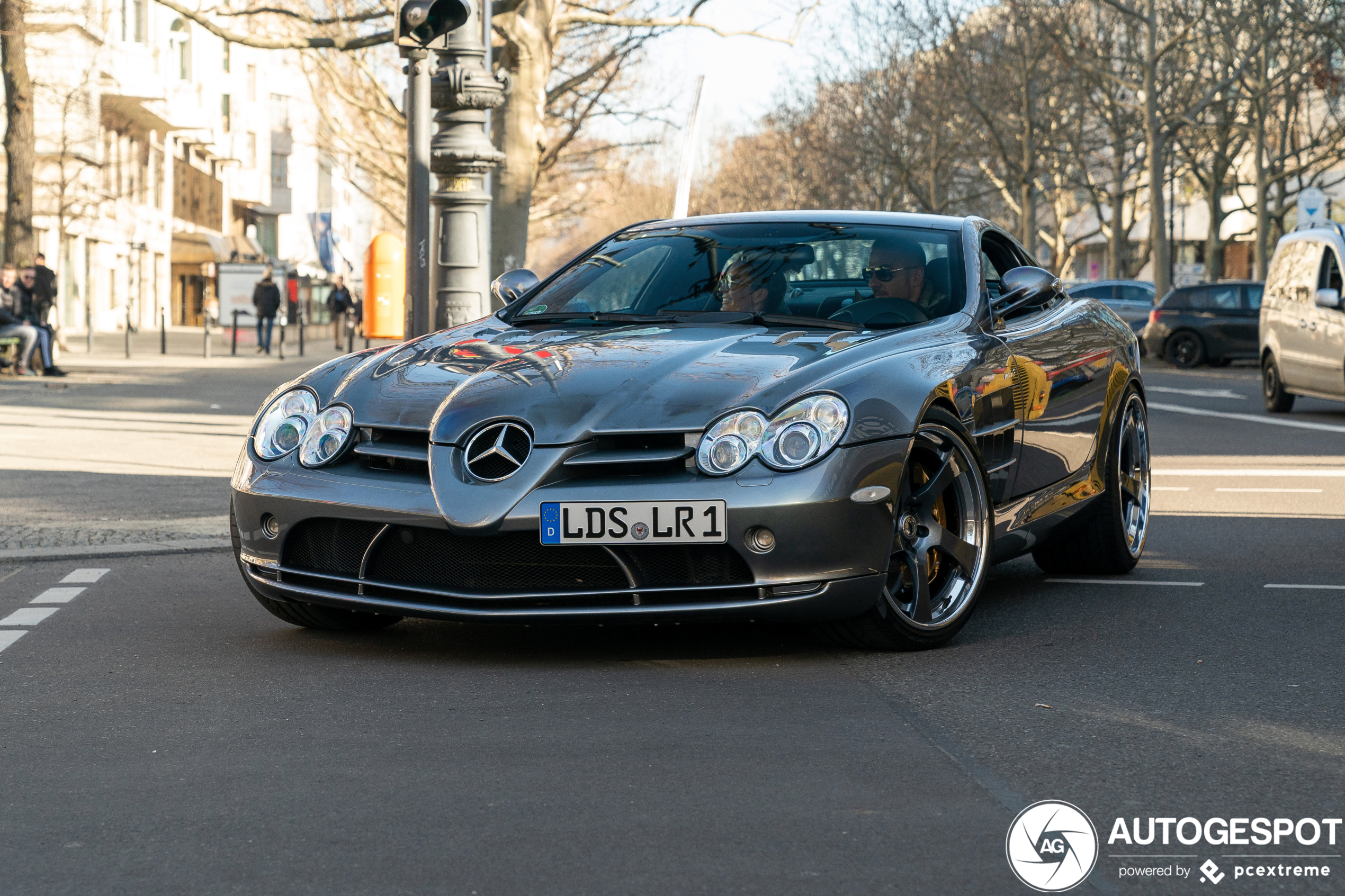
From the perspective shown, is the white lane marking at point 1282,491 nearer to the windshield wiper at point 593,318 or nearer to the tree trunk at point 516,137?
the windshield wiper at point 593,318

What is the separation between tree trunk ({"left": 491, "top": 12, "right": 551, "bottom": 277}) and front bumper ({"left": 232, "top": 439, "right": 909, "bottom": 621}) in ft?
40.2

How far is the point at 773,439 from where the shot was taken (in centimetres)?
509

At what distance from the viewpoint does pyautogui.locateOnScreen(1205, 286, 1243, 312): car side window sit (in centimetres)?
3234

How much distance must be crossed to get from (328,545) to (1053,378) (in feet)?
8.98

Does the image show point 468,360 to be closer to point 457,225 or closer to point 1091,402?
point 1091,402

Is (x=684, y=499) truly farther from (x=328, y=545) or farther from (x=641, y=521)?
(x=328, y=545)

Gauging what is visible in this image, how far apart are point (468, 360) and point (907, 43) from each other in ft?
147

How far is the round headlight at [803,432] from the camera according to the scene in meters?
5.07

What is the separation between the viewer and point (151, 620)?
627 centimetres

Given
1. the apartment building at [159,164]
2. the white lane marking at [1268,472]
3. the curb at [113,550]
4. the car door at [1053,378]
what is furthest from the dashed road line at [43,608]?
the apartment building at [159,164]

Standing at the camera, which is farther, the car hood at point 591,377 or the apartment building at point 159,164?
the apartment building at point 159,164

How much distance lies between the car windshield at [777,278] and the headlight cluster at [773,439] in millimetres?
920

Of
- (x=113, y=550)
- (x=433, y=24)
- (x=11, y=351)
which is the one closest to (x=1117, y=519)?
(x=113, y=550)

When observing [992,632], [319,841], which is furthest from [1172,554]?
[319,841]
